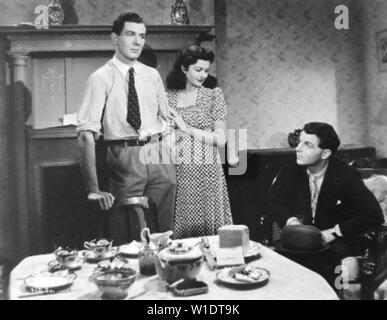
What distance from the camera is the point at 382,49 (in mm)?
2879

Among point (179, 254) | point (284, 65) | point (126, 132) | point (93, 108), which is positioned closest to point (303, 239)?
point (179, 254)

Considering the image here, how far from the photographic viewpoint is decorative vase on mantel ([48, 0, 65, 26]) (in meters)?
2.49

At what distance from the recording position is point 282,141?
3033mm

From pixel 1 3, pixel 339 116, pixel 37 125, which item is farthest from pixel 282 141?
pixel 1 3

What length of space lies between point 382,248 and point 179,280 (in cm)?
98

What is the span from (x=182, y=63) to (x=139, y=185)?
71cm

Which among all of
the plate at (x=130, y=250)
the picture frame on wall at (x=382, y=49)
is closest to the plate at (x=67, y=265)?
the plate at (x=130, y=250)

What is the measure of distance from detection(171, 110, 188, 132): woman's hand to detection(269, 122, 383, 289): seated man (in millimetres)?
548

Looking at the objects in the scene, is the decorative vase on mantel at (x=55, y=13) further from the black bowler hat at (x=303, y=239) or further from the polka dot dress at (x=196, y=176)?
the black bowler hat at (x=303, y=239)

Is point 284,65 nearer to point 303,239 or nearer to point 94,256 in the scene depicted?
point 303,239

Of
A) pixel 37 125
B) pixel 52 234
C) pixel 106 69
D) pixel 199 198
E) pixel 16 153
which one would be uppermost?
pixel 106 69

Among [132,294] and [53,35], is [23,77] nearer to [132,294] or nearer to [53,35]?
[53,35]

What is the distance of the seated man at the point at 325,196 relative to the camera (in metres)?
1.80

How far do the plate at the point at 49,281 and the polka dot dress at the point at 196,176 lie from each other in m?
1.08
